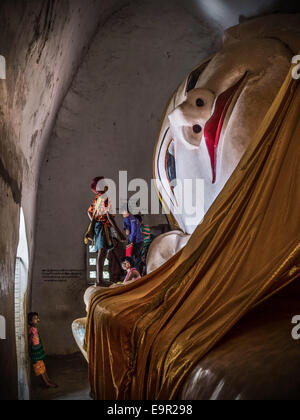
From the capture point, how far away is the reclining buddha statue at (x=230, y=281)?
1.87 m

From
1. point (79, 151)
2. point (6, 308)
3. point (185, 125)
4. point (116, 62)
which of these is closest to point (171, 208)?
point (185, 125)

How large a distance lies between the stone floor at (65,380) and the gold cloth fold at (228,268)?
2941mm

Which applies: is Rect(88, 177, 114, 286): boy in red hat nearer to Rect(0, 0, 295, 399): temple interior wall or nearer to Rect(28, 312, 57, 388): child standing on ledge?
Rect(0, 0, 295, 399): temple interior wall

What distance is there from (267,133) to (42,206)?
14.4ft

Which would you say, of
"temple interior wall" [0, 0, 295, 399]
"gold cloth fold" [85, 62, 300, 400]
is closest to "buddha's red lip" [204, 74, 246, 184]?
"gold cloth fold" [85, 62, 300, 400]

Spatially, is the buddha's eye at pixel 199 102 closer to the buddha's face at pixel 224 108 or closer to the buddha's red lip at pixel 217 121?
the buddha's face at pixel 224 108

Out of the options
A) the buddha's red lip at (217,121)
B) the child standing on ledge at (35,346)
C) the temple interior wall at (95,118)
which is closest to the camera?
the buddha's red lip at (217,121)

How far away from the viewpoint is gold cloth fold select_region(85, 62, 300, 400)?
2.14 metres

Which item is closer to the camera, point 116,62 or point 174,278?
point 174,278

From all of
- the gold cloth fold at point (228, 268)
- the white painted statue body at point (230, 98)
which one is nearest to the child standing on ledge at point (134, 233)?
the white painted statue body at point (230, 98)
